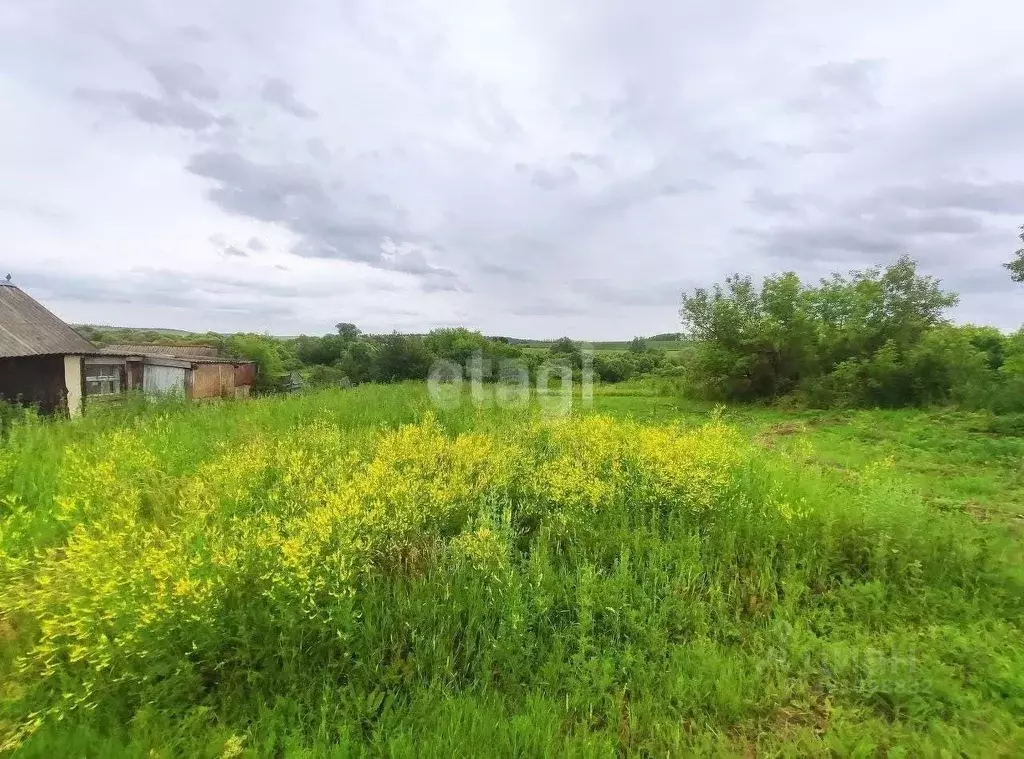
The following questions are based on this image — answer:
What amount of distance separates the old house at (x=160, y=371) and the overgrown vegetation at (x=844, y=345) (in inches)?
631

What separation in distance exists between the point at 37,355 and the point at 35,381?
70 centimetres

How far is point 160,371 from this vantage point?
17203 mm

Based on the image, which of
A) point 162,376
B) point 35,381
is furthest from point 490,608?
point 162,376

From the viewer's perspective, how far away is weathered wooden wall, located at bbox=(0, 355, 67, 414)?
11.0m

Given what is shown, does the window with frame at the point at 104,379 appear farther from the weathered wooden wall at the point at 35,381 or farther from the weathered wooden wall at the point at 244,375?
the weathered wooden wall at the point at 244,375

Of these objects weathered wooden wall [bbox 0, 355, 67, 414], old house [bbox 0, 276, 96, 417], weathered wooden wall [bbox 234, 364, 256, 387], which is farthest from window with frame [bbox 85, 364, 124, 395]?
weathered wooden wall [bbox 234, 364, 256, 387]

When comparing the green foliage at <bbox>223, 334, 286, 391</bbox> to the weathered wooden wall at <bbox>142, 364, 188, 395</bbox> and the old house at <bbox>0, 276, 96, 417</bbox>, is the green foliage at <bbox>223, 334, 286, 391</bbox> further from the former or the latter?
the old house at <bbox>0, 276, 96, 417</bbox>

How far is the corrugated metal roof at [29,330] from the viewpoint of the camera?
11370 mm

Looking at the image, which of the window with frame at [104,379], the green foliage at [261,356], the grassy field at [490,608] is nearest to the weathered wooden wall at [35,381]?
the window with frame at [104,379]

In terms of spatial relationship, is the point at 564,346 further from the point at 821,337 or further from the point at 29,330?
the point at 29,330

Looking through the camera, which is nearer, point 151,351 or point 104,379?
point 104,379

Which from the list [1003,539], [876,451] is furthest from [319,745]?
[876,451]

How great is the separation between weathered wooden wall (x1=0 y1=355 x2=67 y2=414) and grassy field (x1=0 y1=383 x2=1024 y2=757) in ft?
32.4

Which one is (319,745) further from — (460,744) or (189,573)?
(189,573)
